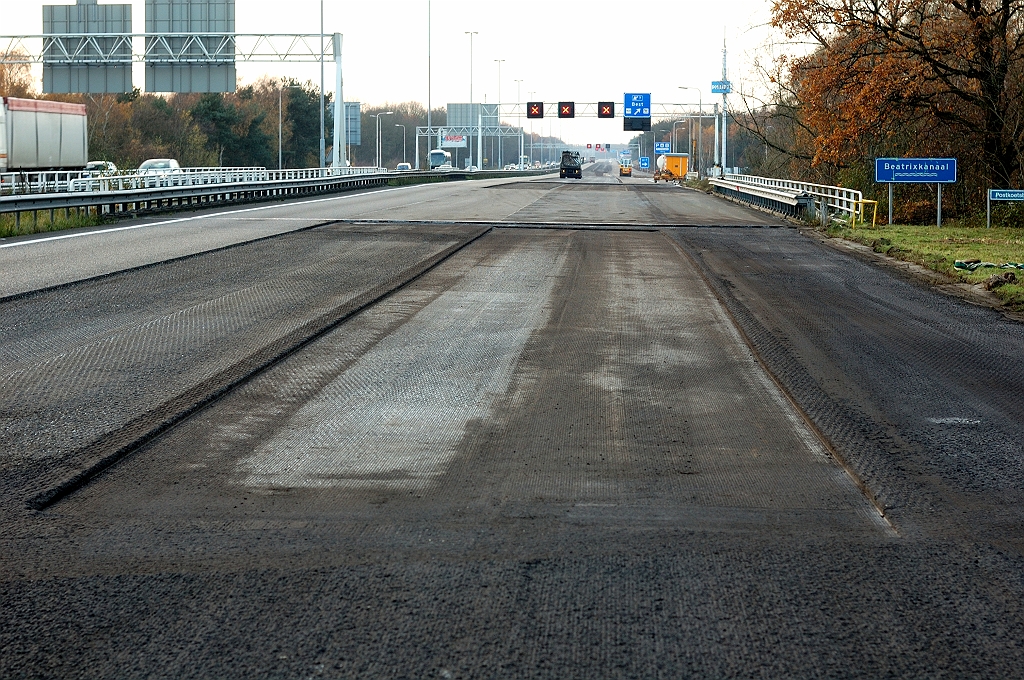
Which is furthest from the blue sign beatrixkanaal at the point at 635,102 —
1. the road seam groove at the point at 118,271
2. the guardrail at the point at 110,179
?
the road seam groove at the point at 118,271

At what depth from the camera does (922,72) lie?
3428cm

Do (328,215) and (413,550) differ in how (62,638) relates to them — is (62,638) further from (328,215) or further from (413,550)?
(328,215)

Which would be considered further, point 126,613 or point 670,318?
point 670,318

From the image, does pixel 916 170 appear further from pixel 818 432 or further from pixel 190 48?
pixel 190 48

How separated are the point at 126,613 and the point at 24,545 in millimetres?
1070

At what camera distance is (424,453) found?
7016 mm

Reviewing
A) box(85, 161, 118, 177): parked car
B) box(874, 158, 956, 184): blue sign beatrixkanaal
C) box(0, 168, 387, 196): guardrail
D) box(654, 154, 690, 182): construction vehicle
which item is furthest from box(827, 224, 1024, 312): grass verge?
box(654, 154, 690, 182): construction vehicle

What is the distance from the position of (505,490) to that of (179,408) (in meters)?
2.91

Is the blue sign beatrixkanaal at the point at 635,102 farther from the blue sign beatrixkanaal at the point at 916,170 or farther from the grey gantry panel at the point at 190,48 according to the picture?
the blue sign beatrixkanaal at the point at 916,170

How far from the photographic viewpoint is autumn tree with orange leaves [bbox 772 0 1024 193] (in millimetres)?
33906

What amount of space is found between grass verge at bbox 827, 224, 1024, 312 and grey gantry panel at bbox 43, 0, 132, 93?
130ft

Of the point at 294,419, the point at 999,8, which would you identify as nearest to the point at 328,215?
the point at 999,8

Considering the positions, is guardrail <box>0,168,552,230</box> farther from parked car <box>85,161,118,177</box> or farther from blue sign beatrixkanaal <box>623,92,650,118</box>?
blue sign beatrixkanaal <box>623,92,650,118</box>

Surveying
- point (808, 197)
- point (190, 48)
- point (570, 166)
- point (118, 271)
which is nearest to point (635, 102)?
point (570, 166)
